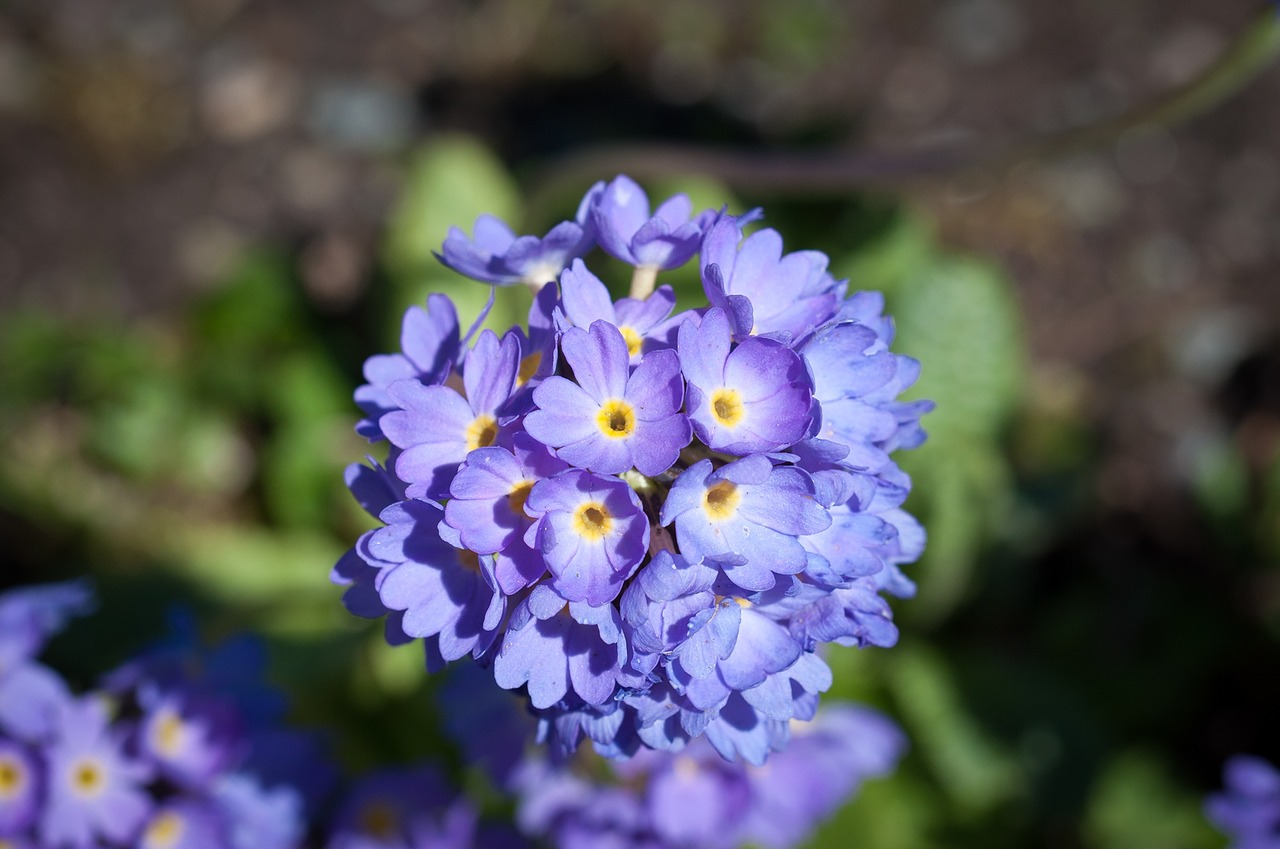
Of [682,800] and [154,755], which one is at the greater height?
[682,800]

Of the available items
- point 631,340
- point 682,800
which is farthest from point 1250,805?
point 631,340

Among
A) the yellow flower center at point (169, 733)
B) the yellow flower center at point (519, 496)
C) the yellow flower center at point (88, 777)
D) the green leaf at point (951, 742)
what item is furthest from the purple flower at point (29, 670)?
the green leaf at point (951, 742)

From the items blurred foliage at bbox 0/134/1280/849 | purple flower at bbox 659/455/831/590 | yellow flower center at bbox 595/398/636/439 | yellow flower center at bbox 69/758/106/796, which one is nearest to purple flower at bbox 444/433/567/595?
yellow flower center at bbox 595/398/636/439

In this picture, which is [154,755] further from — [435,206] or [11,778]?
[435,206]

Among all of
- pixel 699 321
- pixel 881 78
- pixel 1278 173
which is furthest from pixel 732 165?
pixel 1278 173

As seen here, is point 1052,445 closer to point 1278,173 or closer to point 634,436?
point 1278,173

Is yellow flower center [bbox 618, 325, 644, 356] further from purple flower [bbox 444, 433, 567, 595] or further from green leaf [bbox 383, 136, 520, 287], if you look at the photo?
green leaf [bbox 383, 136, 520, 287]
